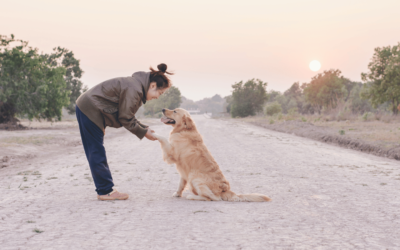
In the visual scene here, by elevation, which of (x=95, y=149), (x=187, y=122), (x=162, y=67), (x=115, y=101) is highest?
(x=162, y=67)

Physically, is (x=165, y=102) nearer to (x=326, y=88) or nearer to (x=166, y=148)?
(x=326, y=88)

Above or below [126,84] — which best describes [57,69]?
above

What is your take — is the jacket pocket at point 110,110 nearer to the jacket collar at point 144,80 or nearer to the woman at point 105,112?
the woman at point 105,112

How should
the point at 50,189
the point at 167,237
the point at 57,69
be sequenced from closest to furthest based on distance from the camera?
the point at 167,237 < the point at 50,189 < the point at 57,69

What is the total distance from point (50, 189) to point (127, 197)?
169 centimetres

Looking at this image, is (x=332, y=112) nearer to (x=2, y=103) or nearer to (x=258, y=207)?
(x=2, y=103)

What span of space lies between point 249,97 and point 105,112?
67106mm

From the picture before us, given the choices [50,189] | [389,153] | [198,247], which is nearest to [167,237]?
[198,247]

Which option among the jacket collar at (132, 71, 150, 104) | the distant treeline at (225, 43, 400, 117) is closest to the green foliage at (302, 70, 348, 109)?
the distant treeline at (225, 43, 400, 117)

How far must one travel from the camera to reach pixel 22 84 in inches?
927

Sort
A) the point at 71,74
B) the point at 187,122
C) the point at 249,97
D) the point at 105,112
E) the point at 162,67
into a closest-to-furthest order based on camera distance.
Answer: the point at 105,112 < the point at 162,67 < the point at 187,122 < the point at 71,74 < the point at 249,97

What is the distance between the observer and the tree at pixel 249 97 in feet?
231

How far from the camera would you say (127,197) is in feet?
17.1

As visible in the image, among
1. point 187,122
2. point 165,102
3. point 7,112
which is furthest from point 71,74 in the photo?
point 165,102
